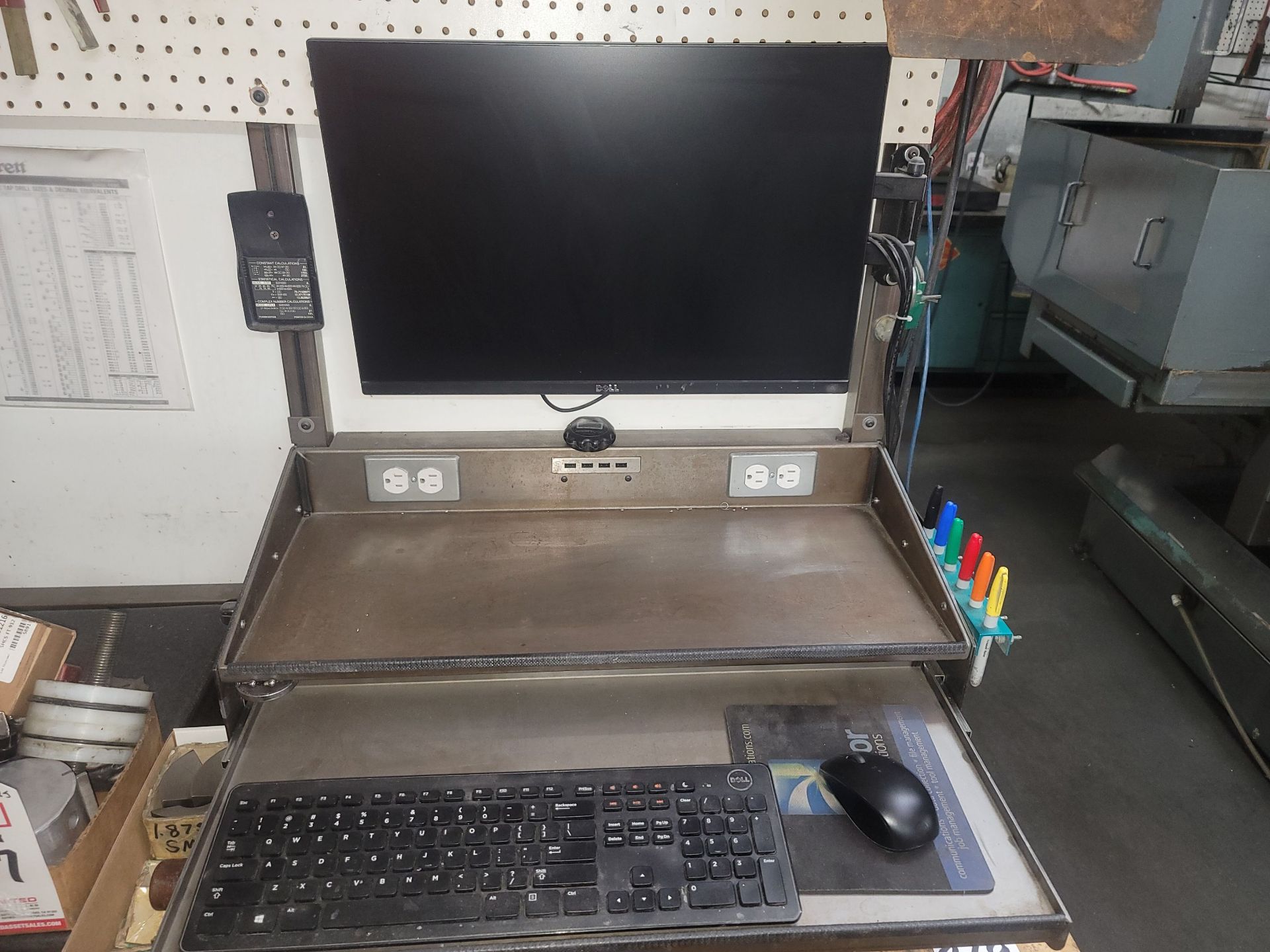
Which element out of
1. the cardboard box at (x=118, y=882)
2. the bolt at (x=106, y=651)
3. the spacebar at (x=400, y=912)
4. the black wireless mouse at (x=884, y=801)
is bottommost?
the cardboard box at (x=118, y=882)

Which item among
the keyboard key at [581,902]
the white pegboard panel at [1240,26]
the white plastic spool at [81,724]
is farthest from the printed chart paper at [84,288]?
the white pegboard panel at [1240,26]

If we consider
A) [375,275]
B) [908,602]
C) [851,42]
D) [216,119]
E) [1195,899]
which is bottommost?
→ [1195,899]

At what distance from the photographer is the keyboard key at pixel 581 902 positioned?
749 mm

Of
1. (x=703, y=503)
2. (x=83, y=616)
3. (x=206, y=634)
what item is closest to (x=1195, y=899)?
(x=703, y=503)

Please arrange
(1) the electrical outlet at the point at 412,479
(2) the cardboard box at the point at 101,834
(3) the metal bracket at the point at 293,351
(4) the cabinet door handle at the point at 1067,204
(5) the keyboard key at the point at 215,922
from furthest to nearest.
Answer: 1. (4) the cabinet door handle at the point at 1067,204
2. (1) the electrical outlet at the point at 412,479
3. (3) the metal bracket at the point at 293,351
4. (2) the cardboard box at the point at 101,834
5. (5) the keyboard key at the point at 215,922

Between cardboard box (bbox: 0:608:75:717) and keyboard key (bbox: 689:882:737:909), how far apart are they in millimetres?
802

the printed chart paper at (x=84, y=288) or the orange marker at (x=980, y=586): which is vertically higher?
the printed chart paper at (x=84, y=288)

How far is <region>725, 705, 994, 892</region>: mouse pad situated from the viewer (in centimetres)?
80

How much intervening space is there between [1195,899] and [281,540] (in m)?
1.87

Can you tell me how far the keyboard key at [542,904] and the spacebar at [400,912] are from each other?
0.04m

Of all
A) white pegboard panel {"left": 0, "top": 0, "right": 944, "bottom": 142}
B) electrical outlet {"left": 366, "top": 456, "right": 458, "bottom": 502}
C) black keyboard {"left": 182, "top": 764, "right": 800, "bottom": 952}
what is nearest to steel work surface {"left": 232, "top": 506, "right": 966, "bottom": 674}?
electrical outlet {"left": 366, "top": 456, "right": 458, "bottom": 502}

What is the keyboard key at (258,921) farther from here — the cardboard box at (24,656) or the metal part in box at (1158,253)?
→ the metal part in box at (1158,253)

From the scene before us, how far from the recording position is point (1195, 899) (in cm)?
167

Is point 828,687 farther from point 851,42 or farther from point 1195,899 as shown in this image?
point 1195,899
